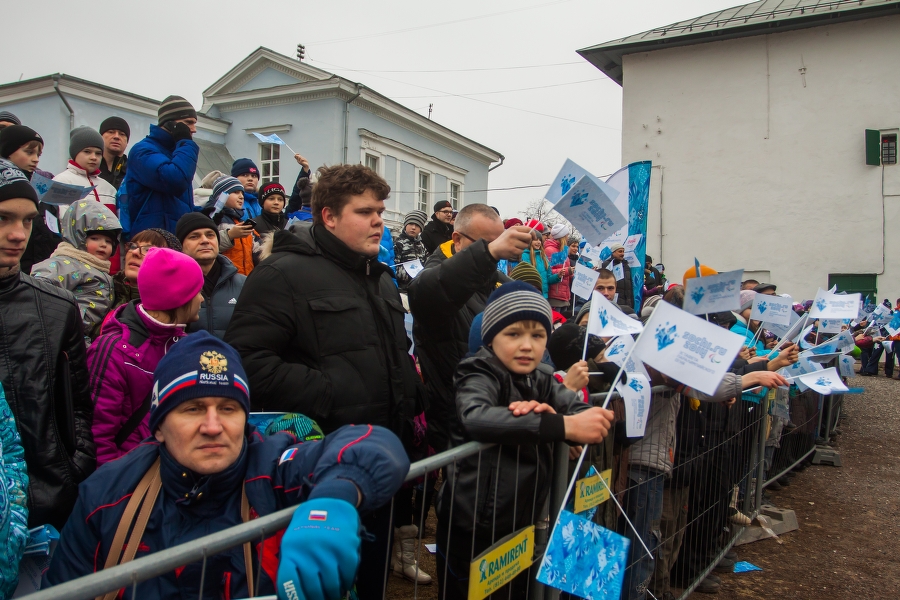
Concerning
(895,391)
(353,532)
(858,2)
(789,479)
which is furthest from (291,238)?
(858,2)

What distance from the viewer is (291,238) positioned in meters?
2.79

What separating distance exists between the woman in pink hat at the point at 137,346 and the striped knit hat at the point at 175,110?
225cm

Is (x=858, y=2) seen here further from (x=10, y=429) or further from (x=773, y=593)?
(x=10, y=429)

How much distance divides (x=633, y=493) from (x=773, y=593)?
68.4 inches

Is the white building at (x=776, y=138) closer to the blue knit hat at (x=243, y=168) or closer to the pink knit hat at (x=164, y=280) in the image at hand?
the blue knit hat at (x=243, y=168)

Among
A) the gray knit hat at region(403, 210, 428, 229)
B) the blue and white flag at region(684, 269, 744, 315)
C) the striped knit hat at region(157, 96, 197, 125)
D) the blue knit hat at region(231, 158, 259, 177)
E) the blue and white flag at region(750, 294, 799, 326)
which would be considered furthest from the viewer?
the gray knit hat at region(403, 210, 428, 229)

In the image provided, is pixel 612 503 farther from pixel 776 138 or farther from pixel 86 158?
pixel 776 138

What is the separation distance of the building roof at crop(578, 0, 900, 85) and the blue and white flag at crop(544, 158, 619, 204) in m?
23.2

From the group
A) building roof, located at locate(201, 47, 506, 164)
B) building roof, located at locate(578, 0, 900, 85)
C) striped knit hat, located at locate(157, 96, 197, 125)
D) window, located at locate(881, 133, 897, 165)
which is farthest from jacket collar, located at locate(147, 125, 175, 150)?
window, located at locate(881, 133, 897, 165)

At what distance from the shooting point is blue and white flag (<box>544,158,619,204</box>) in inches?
134

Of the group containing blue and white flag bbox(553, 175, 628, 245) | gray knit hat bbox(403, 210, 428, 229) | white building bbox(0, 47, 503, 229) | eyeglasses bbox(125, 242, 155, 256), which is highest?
white building bbox(0, 47, 503, 229)

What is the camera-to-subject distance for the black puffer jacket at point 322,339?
8.13ft

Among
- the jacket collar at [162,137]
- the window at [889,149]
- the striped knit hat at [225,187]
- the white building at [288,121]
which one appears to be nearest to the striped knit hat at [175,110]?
the jacket collar at [162,137]

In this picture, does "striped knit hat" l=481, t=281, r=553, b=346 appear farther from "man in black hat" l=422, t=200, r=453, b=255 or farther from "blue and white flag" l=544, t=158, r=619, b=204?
"man in black hat" l=422, t=200, r=453, b=255
